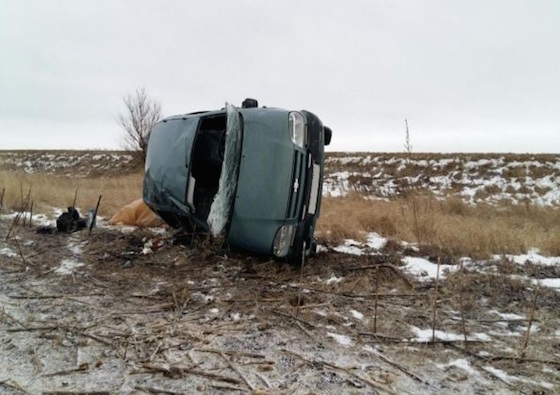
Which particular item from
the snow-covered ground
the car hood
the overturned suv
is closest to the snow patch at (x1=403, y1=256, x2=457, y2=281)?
the overturned suv

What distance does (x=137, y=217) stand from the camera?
6.59m

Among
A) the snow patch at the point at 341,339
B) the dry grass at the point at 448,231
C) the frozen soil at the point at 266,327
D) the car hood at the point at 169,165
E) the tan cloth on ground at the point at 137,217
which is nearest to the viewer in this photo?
the frozen soil at the point at 266,327

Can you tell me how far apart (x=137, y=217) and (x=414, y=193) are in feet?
21.8

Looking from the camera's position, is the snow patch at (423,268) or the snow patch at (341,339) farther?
the snow patch at (423,268)

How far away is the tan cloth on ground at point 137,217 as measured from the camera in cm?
646

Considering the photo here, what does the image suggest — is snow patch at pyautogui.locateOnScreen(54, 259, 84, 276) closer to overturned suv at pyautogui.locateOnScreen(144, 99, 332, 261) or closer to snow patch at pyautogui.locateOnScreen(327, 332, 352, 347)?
overturned suv at pyautogui.locateOnScreen(144, 99, 332, 261)

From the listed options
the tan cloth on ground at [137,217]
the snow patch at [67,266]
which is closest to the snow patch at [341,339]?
the snow patch at [67,266]

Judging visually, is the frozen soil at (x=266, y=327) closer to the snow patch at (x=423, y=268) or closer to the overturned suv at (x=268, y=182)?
the snow patch at (x=423, y=268)

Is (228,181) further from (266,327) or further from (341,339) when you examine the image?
(341,339)

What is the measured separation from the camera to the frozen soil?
2100 mm

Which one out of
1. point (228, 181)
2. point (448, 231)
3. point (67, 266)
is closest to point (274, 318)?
point (228, 181)

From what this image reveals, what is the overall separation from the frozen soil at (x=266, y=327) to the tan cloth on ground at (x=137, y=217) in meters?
1.88

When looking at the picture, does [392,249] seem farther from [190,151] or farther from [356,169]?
[356,169]

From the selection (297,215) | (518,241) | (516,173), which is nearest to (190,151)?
(297,215)
